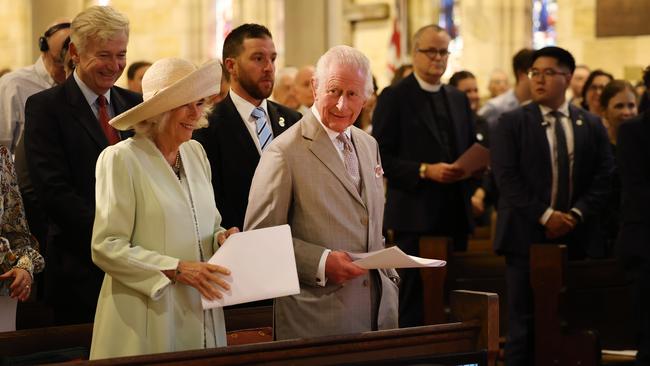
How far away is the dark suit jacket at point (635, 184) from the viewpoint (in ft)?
19.4

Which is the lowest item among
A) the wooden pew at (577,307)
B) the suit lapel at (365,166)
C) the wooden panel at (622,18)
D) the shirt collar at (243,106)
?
the wooden pew at (577,307)

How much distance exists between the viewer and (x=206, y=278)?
3352 mm

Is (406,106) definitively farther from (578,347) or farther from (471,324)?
(471,324)

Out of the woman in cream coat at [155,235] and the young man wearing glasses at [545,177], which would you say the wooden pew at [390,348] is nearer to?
the woman in cream coat at [155,235]

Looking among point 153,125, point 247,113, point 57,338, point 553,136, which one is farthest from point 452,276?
point 153,125

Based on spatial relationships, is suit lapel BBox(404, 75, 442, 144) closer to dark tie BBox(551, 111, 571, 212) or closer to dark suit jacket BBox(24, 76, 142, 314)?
dark tie BBox(551, 111, 571, 212)

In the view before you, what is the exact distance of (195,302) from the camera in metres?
3.54

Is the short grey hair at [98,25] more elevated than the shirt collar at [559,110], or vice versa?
the short grey hair at [98,25]

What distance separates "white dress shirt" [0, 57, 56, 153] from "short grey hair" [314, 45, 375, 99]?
232cm

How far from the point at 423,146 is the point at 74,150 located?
2.57 m

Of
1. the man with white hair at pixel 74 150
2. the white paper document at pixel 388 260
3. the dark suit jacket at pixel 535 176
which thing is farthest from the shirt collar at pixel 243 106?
the dark suit jacket at pixel 535 176

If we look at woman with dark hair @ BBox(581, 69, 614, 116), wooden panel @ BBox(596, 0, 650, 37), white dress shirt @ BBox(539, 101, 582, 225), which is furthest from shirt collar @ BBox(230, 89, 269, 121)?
wooden panel @ BBox(596, 0, 650, 37)

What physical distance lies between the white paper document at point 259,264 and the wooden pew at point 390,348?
6.6 inches

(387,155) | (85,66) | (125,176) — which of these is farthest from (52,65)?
(125,176)
